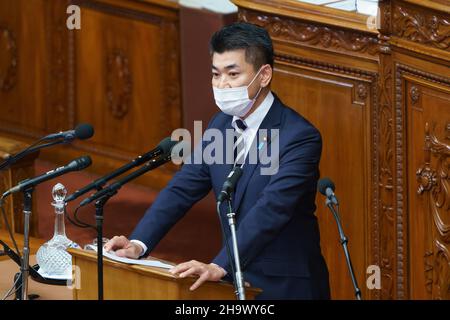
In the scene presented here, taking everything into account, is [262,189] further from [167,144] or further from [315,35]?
[315,35]

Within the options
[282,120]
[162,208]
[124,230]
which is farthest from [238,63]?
[124,230]

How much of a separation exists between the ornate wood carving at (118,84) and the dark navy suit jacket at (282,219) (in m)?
4.15

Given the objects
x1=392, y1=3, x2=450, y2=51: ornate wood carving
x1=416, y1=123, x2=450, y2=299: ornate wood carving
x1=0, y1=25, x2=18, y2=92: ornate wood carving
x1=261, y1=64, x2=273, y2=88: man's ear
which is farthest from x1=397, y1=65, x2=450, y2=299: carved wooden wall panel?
x1=0, y1=25, x2=18, y2=92: ornate wood carving

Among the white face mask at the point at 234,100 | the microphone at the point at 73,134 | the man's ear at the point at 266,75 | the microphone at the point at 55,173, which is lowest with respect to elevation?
the microphone at the point at 55,173

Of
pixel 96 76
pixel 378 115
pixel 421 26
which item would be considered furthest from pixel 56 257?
pixel 96 76

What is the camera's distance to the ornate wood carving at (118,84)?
8977 mm

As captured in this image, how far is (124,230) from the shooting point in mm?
8117

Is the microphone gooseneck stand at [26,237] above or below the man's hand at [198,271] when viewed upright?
above

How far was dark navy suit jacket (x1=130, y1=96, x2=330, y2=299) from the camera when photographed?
181 inches

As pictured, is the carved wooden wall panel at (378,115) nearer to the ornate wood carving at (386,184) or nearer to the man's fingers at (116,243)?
the ornate wood carving at (386,184)

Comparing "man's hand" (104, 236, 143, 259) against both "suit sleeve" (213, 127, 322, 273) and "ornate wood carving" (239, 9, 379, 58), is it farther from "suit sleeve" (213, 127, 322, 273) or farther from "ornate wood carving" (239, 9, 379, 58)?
"ornate wood carving" (239, 9, 379, 58)

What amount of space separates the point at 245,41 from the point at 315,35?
153 centimetres

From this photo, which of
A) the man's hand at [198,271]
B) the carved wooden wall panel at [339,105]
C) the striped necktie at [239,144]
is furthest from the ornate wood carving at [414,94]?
the man's hand at [198,271]

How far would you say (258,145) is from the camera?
4.80 metres
